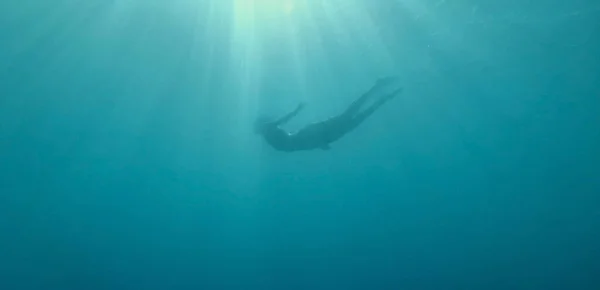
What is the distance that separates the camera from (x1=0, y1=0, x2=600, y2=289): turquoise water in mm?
10953

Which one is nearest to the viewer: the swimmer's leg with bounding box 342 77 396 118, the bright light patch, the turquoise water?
the swimmer's leg with bounding box 342 77 396 118

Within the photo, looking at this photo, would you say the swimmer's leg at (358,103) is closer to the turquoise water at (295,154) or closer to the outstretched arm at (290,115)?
the outstretched arm at (290,115)

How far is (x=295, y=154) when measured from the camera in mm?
20797

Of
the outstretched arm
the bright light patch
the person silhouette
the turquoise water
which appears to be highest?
the turquoise water

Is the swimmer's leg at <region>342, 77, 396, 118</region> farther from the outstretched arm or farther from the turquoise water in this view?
the turquoise water

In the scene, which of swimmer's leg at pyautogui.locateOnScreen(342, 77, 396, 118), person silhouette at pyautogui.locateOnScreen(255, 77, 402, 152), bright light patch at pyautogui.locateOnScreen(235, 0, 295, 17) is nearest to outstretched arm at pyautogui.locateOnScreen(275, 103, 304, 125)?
person silhouette at pyautogui.locateOnScreen(255, 77, 402, 152)

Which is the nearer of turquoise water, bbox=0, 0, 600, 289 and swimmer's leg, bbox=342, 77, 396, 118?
swimmer's leg, bbox=342, 77, 396, 118

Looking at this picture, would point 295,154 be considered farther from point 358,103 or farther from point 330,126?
point 358,103

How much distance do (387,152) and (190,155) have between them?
8030 millimetres

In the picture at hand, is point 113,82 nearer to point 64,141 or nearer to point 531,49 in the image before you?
point 64,141

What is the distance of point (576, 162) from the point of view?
850 inches

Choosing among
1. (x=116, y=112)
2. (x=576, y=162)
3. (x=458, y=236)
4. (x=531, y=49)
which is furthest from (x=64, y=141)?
(x=458, y=236)

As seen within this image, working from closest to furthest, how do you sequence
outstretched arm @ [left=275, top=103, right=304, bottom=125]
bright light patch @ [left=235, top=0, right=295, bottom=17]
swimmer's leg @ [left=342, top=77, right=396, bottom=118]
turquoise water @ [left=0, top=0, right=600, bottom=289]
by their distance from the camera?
swimmer's leg @ [left=342, top=77, right=396, bottom=118]
outstretched arm @ [left=275, top=103, right=304, bottom=125]
bright light patch @ [left=235, top=0, right=295, bottom=17]
turquoise water @ [left=0, top=0, right=600, bottom=289]

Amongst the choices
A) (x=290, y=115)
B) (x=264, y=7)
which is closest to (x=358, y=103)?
(x=290, y=115)
